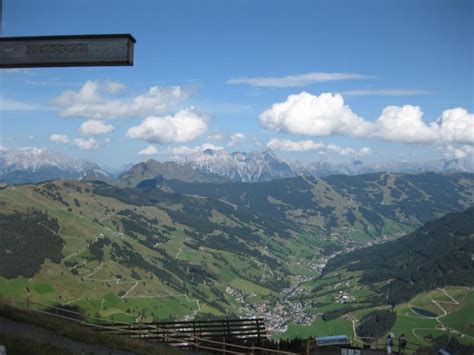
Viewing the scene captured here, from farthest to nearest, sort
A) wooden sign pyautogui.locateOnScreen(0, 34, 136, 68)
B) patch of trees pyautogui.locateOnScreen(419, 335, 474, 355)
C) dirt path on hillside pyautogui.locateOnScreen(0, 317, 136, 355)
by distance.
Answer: patch of trees pyautogui.locateOnScreen(419, 335, 474, 355) < dirt path on hillside pyautogui.locateOnScreen(0, 317, 136, 355) < wooden sign pyautogui.locateOnScreen(0, 34, 136, 68)

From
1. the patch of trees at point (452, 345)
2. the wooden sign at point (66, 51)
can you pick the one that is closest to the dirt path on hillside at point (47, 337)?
the wooden sign at point (66, 51)

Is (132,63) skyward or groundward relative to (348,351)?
skyward

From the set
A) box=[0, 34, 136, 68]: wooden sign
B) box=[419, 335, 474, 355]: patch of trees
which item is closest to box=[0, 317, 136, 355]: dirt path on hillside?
box=[0, 34, 136, 68]: wooden sign

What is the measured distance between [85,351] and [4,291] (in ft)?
665

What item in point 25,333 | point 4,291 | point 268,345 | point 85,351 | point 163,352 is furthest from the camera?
point 4,291

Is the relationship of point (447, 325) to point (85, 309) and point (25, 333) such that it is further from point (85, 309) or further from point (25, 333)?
point (25, 333)

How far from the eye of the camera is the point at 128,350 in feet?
60.8

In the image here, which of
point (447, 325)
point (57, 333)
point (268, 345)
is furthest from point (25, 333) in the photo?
point (447, 325)

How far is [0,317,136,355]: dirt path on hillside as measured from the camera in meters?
16.7

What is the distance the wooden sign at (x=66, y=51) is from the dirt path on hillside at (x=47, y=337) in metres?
11.1

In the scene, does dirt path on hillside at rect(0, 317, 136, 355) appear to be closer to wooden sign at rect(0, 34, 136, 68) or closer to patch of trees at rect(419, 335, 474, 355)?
wooden sign at rect(0, 34, 136, 68)

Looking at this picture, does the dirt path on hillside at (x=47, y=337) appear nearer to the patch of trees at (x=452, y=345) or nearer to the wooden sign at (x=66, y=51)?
the wooden sign at (x=66, y=51)

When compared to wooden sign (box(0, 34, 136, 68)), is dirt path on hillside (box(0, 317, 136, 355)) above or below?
below

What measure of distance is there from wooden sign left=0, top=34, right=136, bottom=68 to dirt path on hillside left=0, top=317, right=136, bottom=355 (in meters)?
11.1
